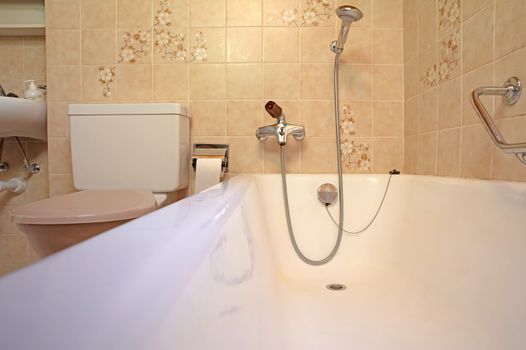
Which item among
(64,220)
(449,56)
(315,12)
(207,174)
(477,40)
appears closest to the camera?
(64,220)

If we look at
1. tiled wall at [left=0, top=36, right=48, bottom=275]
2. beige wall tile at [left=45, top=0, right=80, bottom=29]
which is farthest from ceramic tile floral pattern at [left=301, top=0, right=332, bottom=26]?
tiled wall at [left=0, top=36, right=48, bottom=275]

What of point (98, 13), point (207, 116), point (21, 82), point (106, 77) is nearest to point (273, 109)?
point (207, 116)

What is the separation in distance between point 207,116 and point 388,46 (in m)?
0.84

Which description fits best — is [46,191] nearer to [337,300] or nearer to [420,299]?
[337,300]

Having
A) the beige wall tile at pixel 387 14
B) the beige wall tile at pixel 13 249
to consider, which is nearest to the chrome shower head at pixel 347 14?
the beige wall tile at pixel 387 14

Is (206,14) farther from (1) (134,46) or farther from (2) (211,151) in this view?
(2) (211,151)

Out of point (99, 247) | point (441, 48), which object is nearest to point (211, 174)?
point (441, 48)

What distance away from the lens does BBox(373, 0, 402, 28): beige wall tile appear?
4.72 ft

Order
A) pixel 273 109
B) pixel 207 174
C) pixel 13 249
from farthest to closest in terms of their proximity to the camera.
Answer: pixel 13 249, pixel 207 174, pixel 273 109

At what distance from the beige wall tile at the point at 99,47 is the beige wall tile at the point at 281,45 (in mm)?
670

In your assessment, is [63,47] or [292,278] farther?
[63,47]

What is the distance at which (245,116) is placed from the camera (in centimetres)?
147

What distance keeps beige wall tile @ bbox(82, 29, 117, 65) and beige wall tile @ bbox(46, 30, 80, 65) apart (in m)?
0.04

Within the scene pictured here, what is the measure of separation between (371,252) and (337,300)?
1.23ft
